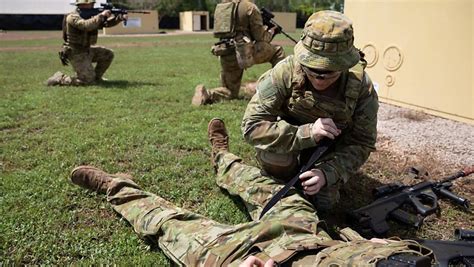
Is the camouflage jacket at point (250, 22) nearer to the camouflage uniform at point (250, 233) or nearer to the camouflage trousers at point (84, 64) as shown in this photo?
the camouflage trousers at point (84, 64)

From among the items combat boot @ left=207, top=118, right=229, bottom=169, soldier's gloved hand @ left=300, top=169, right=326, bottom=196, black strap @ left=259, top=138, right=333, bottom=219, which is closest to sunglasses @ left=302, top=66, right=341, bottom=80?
black strap @ left=259, top=138, right=333, bottom=219

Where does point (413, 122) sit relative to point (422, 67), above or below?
below

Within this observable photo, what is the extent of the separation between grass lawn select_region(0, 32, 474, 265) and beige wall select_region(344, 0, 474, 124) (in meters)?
1.93

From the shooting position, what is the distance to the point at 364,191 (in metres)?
3.67

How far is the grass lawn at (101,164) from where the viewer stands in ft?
9.12

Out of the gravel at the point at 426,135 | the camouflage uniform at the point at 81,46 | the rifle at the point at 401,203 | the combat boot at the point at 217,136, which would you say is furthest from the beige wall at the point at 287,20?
the rifle at the point at 401,203

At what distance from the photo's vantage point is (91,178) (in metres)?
3.32

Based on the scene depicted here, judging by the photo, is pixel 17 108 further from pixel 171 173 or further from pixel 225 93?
pixel 171 173

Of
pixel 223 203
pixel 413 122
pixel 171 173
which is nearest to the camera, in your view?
pixel 223 203

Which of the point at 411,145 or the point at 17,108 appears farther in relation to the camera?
the point at 17,108

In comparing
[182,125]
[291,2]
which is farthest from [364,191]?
[291,2]

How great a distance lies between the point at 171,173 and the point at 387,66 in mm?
4224

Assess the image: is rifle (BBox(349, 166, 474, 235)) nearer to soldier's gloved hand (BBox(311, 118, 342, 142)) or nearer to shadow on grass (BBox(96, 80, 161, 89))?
soldier's gloved hand (BBox(311, 118, 342, 142))

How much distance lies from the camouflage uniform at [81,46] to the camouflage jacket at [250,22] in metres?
2.92
